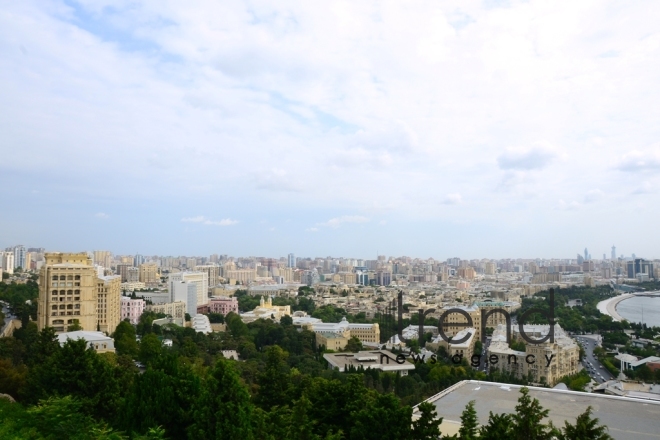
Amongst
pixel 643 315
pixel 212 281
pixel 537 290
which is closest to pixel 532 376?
pixel 643 315

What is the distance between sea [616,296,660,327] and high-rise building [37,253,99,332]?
1821cm

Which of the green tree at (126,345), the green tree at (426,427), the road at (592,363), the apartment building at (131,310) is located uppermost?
the green tree at (426,427)

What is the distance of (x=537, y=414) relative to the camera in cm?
254

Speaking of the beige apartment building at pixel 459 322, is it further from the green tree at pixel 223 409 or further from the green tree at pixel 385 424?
the green tree at pixel 223 409

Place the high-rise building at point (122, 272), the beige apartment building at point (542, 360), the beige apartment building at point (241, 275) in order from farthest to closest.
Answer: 1. the beige apartment building at point (241, 275)
2. the high-rise building at point (122, 272)
3. the beige apartment building at point (542, 360)

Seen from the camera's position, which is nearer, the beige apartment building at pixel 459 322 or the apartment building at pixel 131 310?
the apartment building at pixel 131 310

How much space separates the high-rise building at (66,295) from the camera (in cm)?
804

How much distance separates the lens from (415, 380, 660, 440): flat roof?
429cm

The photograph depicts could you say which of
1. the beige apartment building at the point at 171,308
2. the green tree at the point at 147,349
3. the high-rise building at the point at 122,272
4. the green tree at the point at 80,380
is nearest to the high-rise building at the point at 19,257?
the high-rise building at the point at 122,272

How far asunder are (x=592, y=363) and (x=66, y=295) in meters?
10.3

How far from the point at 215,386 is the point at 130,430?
0.72 metres

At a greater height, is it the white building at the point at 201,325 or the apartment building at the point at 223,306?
the white building at the point at 201,325

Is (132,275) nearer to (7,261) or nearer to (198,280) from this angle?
(7,261)

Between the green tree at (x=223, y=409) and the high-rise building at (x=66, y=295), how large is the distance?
6.22 meters
